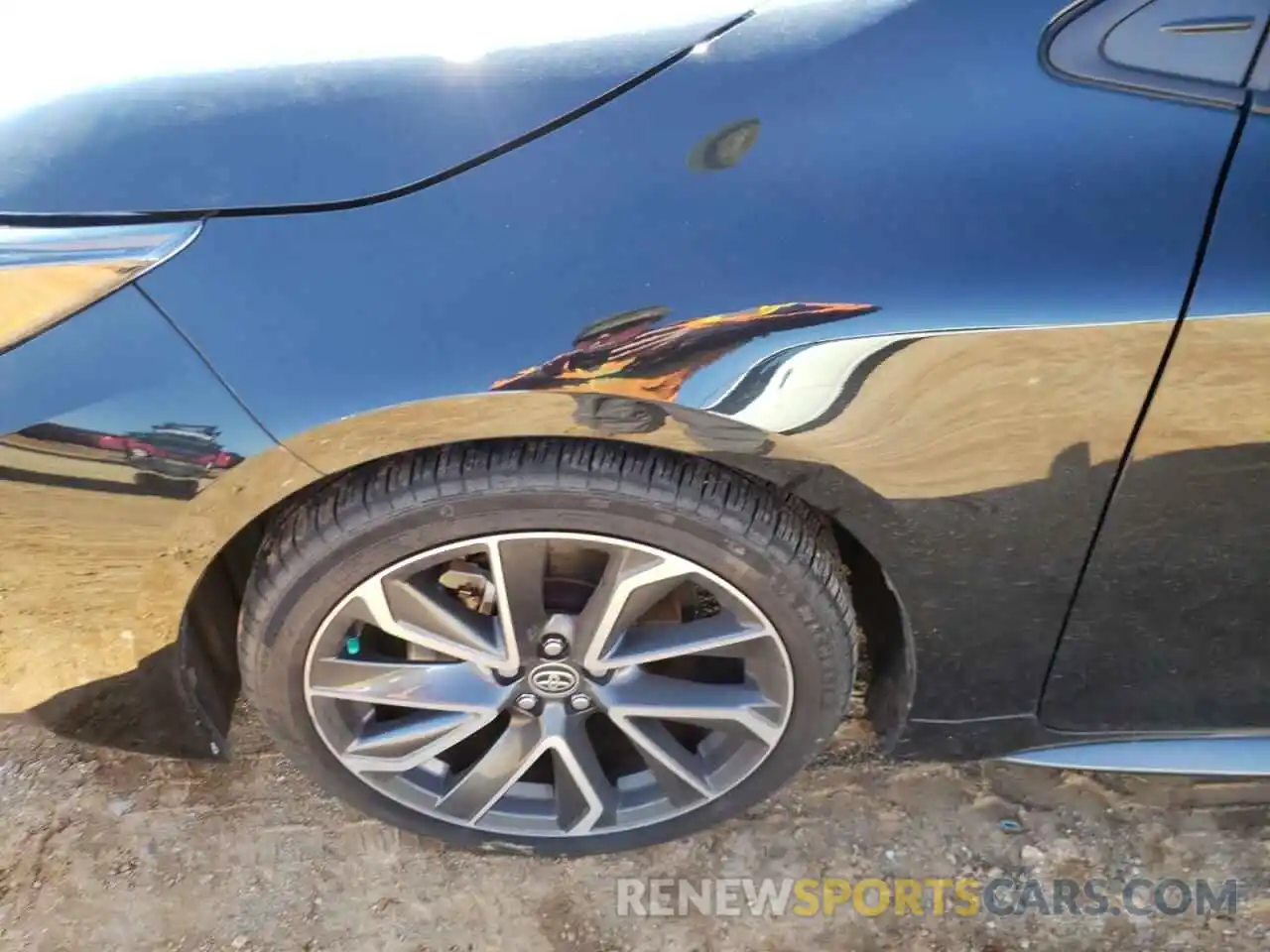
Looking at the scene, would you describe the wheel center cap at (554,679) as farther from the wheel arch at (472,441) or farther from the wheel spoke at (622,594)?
the wheel arch at (472,441)

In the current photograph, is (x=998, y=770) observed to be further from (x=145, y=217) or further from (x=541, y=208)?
(x=145, y=217)

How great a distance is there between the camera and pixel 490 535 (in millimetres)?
1570

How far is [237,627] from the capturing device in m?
1.82

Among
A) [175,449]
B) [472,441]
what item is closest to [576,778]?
[472,441]

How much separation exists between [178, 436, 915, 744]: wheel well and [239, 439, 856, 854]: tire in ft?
0.20

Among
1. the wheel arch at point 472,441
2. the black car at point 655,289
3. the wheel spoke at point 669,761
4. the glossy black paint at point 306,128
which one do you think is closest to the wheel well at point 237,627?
the wheel arch at point 472,441

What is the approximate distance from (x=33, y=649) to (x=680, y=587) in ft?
3.23

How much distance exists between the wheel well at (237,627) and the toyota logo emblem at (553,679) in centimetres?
45

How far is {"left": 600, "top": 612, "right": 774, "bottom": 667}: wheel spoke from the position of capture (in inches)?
67.8

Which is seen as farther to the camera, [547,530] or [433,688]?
[433,688]

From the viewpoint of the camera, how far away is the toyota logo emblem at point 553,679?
5.80ft

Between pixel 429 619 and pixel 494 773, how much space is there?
1.21ft

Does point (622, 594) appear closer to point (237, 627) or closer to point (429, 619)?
point (429, 619)

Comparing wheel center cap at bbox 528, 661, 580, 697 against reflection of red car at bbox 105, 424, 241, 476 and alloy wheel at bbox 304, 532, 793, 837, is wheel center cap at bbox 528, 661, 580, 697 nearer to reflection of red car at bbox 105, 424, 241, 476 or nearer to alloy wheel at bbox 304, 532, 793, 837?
alloy wheel at bbox 304, 532, 793, 837
